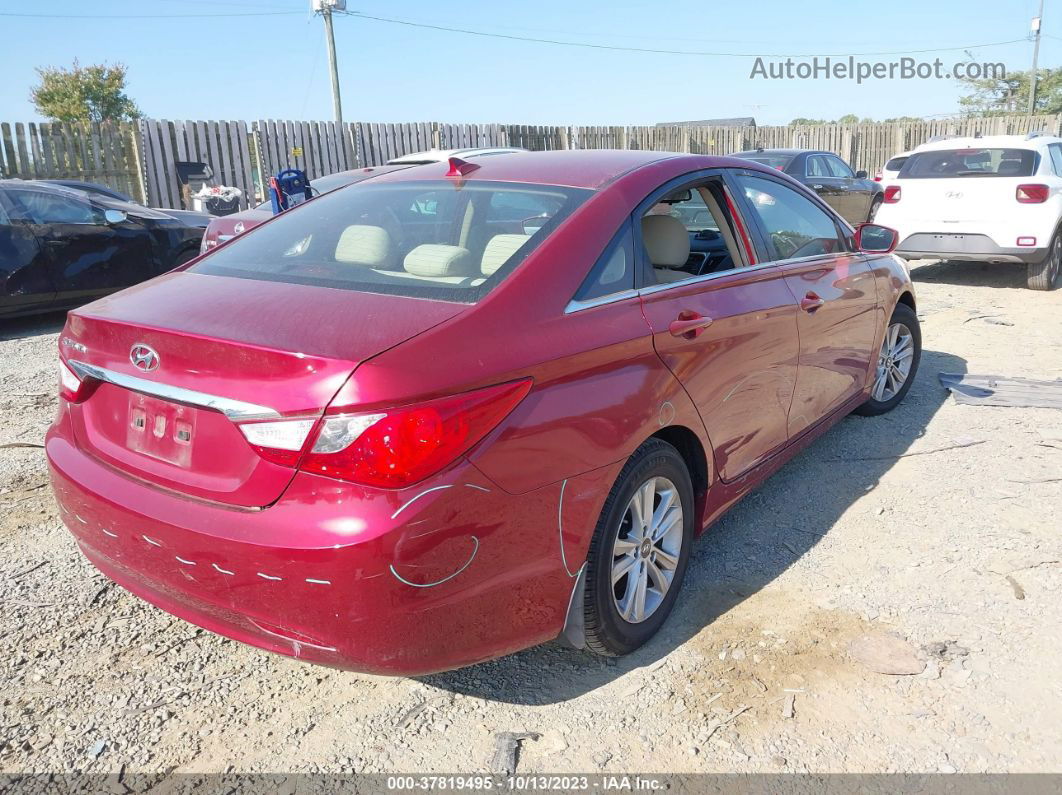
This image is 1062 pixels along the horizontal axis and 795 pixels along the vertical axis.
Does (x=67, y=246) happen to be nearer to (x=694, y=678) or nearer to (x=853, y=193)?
(x=694, y=678)

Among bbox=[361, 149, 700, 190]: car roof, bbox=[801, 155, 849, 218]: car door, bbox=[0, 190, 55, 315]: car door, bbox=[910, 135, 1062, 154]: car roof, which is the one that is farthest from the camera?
bbox=[801, 155, 849, 218]: car door

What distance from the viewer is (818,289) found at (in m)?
3.89

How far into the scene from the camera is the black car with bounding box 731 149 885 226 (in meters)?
12.7

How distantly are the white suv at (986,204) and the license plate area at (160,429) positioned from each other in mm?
8679

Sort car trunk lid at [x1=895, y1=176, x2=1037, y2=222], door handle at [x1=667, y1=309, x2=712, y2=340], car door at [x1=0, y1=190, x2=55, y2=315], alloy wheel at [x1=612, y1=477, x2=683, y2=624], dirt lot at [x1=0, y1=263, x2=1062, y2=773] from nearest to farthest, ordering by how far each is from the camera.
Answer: dirt lot at [x1=0, y1=263, x2=1062, y2=773], alloy wheel at [x1=612, y1=477, x2=683, y2=624], door handle at [x1=667, y1=309, x2=712, y2=340], car door at [x1=0, y1=190, x2=55, y2=315], car trunk lid at [x1=895, y1=176, x2=1037, y2=222]

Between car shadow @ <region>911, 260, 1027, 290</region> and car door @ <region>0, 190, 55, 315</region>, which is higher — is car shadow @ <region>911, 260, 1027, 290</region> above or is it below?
below

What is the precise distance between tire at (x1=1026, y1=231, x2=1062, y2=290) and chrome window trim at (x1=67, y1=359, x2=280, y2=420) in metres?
9.55

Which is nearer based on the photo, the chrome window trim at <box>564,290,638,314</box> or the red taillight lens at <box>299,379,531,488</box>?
the red taillight lens at <box>299,379,531,488</box>

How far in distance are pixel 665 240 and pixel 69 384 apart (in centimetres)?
209

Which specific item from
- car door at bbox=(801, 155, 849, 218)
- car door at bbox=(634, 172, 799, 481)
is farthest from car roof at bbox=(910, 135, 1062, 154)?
car door at bbox=(634, 172, 799, 481)

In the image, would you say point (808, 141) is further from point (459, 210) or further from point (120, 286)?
point (459, 210)

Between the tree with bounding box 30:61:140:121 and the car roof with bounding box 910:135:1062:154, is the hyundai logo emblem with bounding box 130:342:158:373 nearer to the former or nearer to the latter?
the car roof with bounding box 910:135:1062:154

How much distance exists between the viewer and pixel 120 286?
844 centimetres

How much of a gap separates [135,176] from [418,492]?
1567 cm
